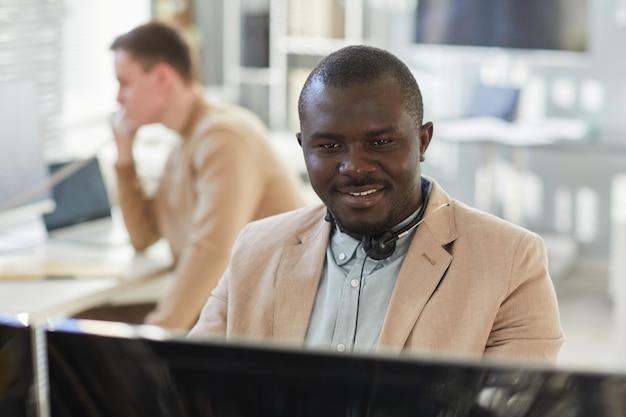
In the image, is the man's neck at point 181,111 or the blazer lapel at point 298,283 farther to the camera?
the man's neck at point 181,111

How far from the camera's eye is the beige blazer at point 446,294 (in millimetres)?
1373

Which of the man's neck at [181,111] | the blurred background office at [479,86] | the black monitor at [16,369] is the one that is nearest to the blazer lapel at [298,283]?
the black monitor at [16,369]

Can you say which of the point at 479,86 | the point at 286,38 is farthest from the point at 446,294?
the point at 286,38

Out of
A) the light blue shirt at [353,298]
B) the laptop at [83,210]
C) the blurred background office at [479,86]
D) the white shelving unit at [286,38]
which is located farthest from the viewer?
the white shelving unit at [286,38]

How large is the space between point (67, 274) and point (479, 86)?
314cm

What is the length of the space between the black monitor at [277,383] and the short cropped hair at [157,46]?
2.06 m

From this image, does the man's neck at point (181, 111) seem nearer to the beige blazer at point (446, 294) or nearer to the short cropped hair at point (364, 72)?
the beige blazer at point (446, 294)

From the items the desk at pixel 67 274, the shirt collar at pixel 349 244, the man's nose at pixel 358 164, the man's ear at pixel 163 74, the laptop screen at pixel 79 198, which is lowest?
the desk at pixel 67 274

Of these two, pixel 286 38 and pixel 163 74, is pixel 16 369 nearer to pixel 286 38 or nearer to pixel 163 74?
pixel 163 74

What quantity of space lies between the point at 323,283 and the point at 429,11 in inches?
160

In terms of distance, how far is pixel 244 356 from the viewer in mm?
748

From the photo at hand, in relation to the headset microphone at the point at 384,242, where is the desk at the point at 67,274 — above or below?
below

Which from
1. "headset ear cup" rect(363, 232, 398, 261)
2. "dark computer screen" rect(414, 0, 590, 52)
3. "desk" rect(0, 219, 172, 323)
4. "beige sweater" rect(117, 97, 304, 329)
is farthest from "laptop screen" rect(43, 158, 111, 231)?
"dark computer screen" rect(414, 0, 590, 52)

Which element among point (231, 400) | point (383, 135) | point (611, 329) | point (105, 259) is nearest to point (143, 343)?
point (231, 400)
